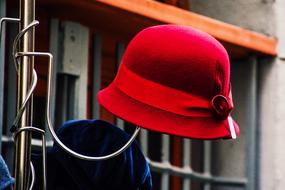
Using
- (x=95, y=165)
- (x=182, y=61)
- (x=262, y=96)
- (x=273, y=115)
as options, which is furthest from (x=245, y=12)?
(x=182, y=61)

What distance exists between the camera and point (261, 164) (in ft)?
20.1

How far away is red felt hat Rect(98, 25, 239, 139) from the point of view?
2381 mm

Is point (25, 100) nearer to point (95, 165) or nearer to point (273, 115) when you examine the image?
point (95, 165)

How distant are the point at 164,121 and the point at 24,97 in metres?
0.38

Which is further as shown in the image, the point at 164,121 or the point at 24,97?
the point at 164,121

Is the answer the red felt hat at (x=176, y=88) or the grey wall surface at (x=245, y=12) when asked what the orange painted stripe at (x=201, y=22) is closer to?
the grey wall surface at (x=245, y=12)

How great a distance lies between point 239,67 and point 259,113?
312 millimetres

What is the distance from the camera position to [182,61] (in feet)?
7.97

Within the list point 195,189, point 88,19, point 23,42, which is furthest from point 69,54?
point 23,42

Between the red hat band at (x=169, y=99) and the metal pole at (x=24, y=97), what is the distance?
1.02ft

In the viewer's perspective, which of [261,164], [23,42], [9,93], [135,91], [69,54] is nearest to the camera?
[23,42]

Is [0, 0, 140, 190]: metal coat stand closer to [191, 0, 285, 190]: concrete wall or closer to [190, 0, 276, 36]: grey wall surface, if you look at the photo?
[191, 0, 285, 190]: concrete wall

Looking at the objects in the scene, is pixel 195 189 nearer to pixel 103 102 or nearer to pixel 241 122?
pixel 241 122

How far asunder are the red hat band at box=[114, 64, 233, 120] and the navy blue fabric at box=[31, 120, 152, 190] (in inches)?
11.7
